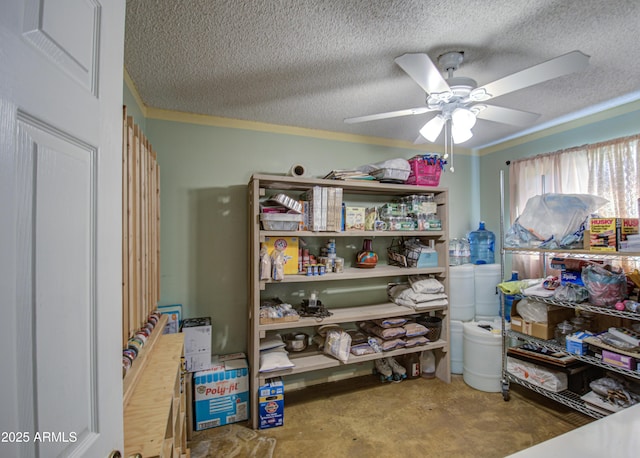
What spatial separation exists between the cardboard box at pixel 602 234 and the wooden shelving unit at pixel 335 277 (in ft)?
3.42

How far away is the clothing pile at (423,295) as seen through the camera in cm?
259

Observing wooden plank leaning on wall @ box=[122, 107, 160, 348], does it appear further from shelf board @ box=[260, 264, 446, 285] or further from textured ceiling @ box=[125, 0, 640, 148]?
shelf board @ box=[260, 264, 446, 285]

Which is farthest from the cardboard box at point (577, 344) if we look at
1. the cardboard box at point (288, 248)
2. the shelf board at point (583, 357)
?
the cardboard box at point (288, 248)

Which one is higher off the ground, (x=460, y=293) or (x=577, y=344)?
(x=460, y=293)

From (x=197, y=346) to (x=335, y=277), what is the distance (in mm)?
1166

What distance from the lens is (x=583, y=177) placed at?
247 cm

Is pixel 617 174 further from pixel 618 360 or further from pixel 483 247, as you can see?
pixel 618 360

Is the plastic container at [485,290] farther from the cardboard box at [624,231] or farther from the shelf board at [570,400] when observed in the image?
the cardboard box at [624,231]

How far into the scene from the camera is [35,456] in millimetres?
439

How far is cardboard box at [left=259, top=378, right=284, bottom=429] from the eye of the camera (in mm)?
2037

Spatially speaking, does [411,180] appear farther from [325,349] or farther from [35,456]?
[35,456]

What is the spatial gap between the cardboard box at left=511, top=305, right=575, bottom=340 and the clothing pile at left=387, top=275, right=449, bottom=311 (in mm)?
604

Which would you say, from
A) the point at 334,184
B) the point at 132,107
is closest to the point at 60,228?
the point at 132,107

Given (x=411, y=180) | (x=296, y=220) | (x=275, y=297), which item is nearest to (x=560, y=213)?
(x=411, y=180)
